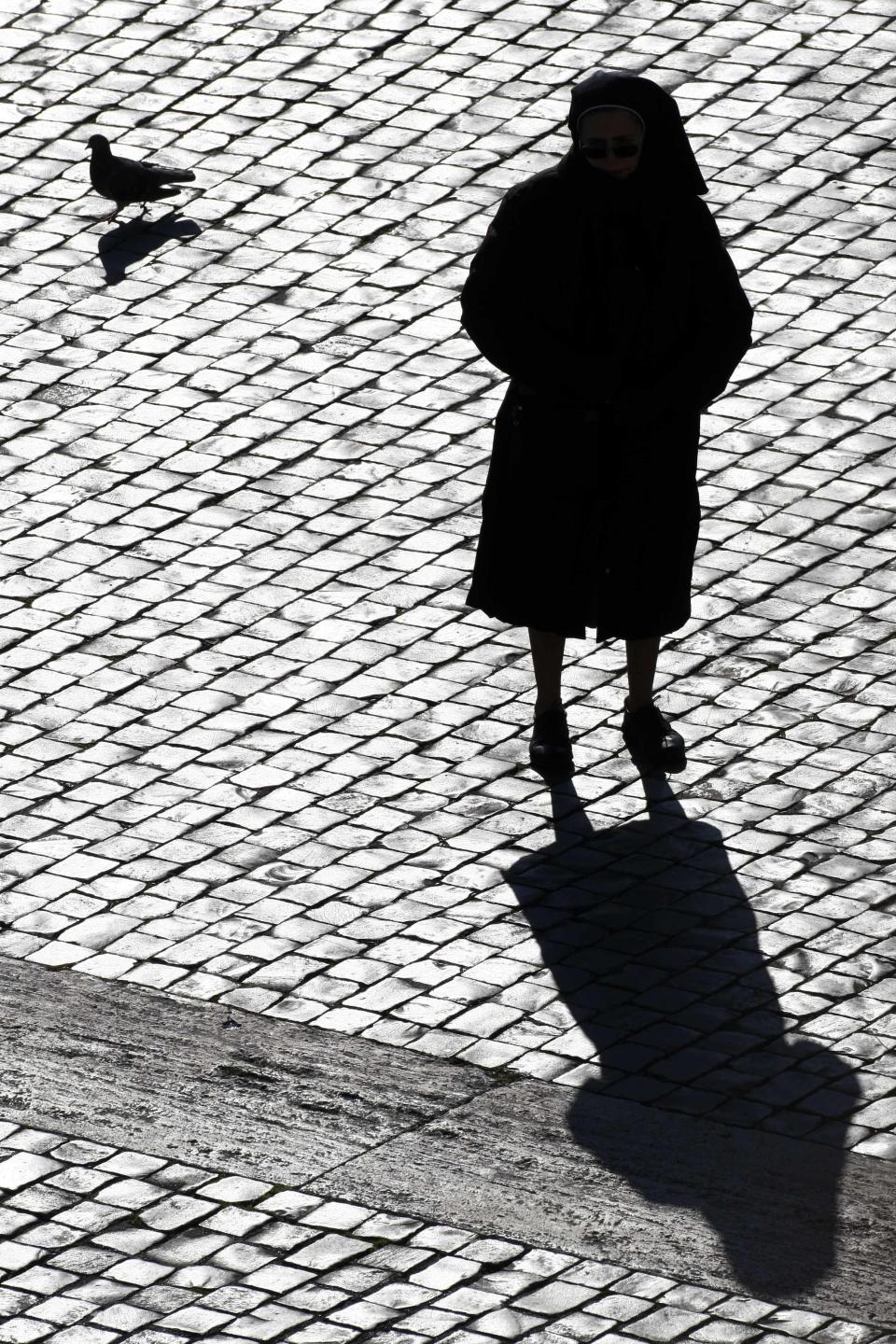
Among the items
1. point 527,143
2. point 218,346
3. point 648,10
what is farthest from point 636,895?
point 648,10

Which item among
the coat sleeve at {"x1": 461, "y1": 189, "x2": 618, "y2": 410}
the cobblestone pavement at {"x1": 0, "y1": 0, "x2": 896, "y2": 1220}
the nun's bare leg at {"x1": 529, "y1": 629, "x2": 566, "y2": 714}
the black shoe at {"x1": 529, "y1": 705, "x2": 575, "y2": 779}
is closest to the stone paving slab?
the cobblestone pavement at {"x1": 0, "y1": 0, "x2": 896, "y2": 1220}

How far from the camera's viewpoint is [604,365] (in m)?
7.24

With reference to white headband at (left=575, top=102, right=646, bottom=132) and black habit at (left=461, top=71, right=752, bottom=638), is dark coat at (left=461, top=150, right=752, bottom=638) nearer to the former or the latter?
black habit at (left=461, top=71, right=752, bottom=638)

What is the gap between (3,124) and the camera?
38.2 ft

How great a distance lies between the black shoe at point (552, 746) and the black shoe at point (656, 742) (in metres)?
0.23

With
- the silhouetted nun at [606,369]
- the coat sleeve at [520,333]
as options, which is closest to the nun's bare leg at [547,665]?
the silhouetted nun at [606,369]

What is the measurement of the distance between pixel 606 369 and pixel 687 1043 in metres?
2.07

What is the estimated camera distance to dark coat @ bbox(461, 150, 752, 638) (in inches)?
282

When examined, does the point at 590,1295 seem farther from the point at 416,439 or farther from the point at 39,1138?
the point at 416,439

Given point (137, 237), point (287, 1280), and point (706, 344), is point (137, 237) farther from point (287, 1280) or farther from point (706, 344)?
point (287, 1280)

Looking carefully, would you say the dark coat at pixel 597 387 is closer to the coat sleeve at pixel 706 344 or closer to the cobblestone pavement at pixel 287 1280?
the coat sleeve at pixel 706 344

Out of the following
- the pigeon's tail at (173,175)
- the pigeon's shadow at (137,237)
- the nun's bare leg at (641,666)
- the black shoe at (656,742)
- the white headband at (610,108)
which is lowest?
the black shoe at (656,742)

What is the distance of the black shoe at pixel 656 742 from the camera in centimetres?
754

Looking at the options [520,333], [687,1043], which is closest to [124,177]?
[520,333]
